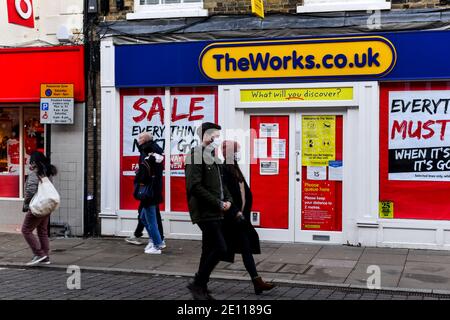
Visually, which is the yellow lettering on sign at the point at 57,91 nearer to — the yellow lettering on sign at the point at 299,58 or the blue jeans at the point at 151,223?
the yellow lettering on sign at the point at 299,58

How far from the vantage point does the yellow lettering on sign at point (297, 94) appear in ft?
33.8

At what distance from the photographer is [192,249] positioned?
1025 cm

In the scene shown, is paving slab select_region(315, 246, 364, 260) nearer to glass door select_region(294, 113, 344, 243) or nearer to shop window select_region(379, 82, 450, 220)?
glass door select_region(294, 113, 344, 243)

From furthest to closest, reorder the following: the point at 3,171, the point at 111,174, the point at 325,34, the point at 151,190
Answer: the point at 3,171 < the point at 111,174 < the point at 325,34 < the point at 151,190

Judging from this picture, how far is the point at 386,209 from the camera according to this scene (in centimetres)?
1014

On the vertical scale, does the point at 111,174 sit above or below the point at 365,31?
below

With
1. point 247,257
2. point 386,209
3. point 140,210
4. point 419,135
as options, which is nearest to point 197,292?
point 247,257

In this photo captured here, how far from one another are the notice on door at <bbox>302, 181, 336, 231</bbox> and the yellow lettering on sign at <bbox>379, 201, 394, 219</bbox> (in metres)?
0.78

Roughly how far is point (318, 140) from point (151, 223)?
10.3 ft

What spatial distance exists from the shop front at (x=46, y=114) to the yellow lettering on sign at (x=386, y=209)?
213 inches

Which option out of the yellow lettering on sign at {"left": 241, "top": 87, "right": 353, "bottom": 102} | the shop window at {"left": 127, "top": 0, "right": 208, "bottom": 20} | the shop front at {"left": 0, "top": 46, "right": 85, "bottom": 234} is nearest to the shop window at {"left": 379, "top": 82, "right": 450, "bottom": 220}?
the yellow lettering on sign at {"left": 241, "top": 87, "right": 353, "bottom": 102}

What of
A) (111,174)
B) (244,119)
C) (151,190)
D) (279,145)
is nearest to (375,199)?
(279,145)

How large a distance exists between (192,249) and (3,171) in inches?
190

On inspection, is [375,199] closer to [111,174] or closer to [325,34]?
[325,34]
